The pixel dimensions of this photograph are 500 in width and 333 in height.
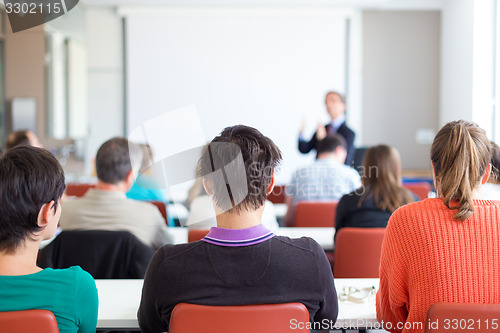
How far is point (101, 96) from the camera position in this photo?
22.5 feet

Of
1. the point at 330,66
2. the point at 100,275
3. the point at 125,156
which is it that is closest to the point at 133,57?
the point at 330,66

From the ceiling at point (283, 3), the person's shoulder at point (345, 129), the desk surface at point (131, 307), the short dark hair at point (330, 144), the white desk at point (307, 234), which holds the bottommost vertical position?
the desk surface at point (131, 307)

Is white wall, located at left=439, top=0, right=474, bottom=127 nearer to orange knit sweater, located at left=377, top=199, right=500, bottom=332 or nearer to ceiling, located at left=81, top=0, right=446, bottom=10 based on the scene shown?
ceiling, located at left=81, top=0, right=446, bottom=10

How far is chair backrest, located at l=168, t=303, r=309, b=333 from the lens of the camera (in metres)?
1.27

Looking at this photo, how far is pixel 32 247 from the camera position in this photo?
1386 mm

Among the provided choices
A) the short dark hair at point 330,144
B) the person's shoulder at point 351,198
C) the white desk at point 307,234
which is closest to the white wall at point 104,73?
the short dark hair at point 330,144

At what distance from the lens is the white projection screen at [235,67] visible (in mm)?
6781

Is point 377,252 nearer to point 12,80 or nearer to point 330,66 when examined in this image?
point 330,66

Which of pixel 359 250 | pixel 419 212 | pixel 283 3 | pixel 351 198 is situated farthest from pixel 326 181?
pixel 283 3

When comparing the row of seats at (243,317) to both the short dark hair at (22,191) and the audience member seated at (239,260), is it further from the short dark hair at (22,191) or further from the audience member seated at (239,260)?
the short dark hair at (22,191)

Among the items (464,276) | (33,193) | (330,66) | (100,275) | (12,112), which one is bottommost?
(100,275)

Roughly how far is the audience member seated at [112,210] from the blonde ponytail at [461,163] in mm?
1418

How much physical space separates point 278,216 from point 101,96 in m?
3.57

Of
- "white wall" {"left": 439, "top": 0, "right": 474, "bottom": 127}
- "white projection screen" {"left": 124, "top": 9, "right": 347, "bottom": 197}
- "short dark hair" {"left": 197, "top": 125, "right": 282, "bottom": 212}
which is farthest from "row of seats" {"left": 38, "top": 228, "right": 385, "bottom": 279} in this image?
"white projection screen" {"left": 124, "top": 9, "right": 347, "bottom": 197}
